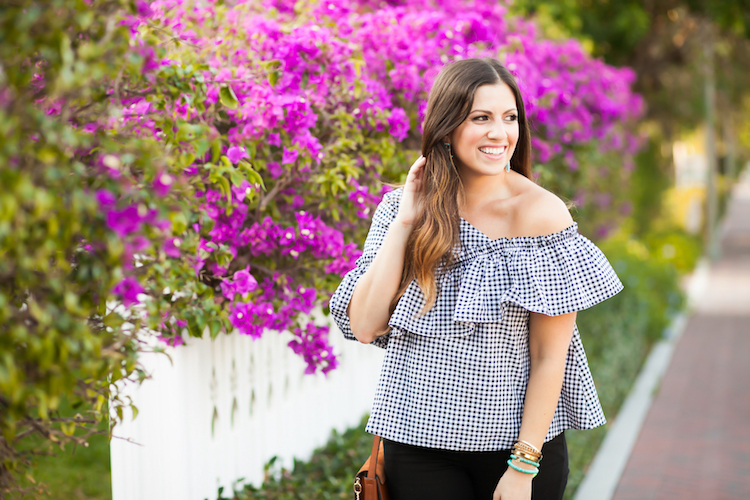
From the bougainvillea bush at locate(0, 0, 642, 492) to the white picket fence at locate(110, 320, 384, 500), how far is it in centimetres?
29

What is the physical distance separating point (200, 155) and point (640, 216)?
14.8 m

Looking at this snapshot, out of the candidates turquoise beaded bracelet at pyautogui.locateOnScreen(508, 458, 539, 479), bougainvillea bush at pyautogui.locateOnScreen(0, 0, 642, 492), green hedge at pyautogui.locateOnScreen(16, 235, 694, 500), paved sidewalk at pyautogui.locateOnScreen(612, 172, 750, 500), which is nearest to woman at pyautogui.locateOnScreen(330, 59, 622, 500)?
turquoise beaded bracelet at pyautogui.locateOnScreen(508, 458, 539, 479)

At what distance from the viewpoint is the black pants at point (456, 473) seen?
1.97 m

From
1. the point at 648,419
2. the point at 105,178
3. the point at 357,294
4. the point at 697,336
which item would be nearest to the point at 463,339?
the point at 357,294

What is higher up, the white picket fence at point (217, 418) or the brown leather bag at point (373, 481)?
the brown leather bag at point (373, 481)

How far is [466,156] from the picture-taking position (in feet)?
6.53

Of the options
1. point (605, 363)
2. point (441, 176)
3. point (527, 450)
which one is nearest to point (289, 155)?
point (441, 176)

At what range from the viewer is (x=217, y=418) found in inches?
130

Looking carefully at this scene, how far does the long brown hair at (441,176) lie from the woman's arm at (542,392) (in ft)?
1.02

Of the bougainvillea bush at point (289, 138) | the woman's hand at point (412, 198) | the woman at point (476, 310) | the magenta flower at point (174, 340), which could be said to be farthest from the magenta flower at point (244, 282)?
the woman's hand at point (412, 198)

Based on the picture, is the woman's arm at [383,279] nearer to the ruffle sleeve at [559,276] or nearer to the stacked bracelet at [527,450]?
the ruffle sleeve at [559,276]

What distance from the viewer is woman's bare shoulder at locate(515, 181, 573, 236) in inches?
75.9

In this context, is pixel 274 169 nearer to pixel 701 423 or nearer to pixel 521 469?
pixel 521 469

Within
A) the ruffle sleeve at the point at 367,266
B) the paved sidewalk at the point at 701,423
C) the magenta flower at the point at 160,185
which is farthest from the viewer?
the paved sidewalk at the point at 701,423
